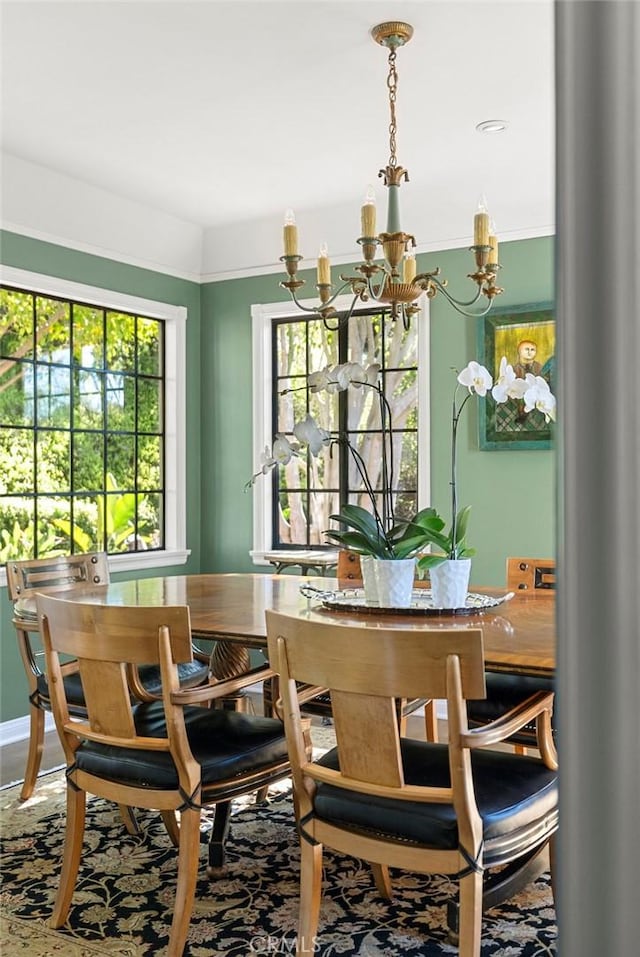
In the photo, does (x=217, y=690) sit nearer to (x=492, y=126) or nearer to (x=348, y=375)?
(x=348, y=375)

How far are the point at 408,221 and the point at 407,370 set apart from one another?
2.59ft

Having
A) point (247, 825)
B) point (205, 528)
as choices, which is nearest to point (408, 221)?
point (205, 528)

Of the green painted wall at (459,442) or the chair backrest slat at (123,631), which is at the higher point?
the green painted wall at (459,442)

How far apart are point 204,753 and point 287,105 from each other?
8.24 ft

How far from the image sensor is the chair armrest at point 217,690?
2.02 metres

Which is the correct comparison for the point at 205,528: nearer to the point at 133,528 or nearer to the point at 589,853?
the point at 133,528

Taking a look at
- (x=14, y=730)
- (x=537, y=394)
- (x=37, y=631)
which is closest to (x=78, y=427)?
(x=14, y=730)

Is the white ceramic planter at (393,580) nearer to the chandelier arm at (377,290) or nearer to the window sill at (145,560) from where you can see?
the chandelier arm at (377,290)

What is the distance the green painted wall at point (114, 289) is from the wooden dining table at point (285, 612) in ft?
4.14

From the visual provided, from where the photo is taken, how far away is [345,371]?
8.07 feet

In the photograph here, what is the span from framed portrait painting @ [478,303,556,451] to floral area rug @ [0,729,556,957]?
89.1 inches

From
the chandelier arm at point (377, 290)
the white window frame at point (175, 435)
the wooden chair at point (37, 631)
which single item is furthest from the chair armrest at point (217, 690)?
the white window frame at point (175, 435)

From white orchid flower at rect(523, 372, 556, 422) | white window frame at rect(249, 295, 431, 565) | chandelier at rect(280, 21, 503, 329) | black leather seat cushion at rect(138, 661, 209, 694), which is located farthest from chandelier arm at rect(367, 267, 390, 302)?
white window frame at rect(249, 295, 431, 565)

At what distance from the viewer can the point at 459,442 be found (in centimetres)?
455
